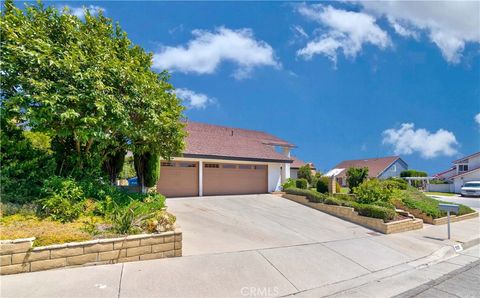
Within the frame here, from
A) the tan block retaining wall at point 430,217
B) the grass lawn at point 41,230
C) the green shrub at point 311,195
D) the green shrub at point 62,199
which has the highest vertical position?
the green shrub at point 62,199

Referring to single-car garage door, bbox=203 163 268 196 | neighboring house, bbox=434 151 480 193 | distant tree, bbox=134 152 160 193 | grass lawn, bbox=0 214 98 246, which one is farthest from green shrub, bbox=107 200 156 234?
neighboring house, bbox=434 151 480 193

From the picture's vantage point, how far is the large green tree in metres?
5.95

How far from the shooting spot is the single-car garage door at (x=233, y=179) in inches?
632

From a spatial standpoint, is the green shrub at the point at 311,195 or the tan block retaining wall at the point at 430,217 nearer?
the tan block retaining wall at the point at 430,217

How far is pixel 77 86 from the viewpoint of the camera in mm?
6332

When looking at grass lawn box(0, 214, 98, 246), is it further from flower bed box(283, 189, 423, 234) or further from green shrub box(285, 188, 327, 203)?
green shrub box(285, 188, 327, 203)

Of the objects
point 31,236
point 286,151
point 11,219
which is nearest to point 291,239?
point 31,236

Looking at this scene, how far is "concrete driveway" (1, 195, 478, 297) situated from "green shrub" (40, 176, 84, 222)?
162 centimetres

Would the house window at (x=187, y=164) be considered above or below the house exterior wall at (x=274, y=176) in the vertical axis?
above

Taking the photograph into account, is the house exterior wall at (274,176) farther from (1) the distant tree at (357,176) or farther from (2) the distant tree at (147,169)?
(2) the distant tree at (147,169)

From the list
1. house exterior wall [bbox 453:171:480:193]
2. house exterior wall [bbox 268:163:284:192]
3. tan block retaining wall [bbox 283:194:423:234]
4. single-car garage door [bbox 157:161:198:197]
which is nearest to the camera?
tan block retaining wall [bbox 283:194:423:234]

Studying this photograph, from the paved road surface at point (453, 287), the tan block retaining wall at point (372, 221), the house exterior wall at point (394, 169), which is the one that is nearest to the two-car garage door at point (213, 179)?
the tan block retaining wall at point (372, 221)

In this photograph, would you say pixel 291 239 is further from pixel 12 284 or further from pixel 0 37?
pixel 0 37

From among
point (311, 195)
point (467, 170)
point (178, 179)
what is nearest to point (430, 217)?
point (311, 195)
